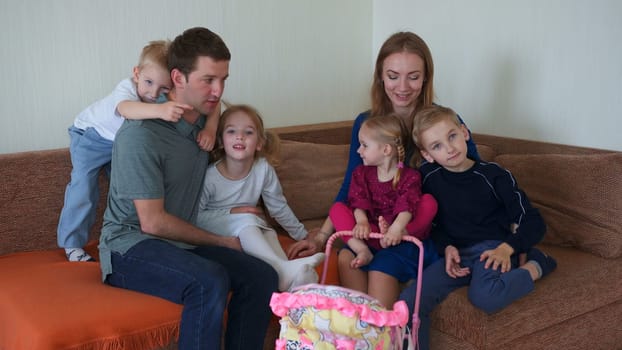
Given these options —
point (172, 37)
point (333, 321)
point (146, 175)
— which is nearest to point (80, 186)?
point (146, 175)

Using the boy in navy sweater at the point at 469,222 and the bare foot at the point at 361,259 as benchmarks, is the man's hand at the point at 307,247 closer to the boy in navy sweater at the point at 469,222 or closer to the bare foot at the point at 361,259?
the bare foot at the point at 361,259

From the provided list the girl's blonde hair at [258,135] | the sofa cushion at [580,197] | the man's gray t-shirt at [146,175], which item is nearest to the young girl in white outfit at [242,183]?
the girl's blonde hair at [258,135]

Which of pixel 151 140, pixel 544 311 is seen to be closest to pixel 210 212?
pixel 151 140

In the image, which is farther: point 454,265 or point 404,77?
point 404,77

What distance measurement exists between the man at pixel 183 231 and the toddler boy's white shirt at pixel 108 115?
0.60 feet

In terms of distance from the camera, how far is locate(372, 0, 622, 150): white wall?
3.01 meters

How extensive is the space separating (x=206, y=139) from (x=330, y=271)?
0.66 metres

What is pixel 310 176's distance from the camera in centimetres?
311

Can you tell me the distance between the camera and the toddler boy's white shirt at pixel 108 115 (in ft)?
8.30

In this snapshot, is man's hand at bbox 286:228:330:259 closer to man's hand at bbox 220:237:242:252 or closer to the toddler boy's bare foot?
man's hand at bbox 220:237:242:252

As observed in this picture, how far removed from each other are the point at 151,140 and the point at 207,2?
1.24 metres

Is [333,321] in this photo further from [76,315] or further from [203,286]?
[76,315]

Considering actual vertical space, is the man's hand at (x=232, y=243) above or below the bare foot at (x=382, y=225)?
below

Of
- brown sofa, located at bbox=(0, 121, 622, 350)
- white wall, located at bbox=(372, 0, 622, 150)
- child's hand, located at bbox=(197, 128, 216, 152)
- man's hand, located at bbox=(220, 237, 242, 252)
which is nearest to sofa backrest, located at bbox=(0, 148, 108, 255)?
brown sofa, located at bbox=(0, 121, 622, 350)
